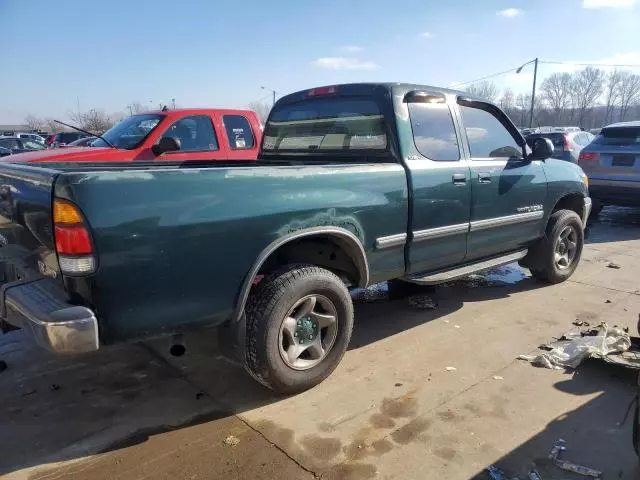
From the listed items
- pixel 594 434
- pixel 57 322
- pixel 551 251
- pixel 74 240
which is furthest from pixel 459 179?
pixel 57 322

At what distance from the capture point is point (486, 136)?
4.65m

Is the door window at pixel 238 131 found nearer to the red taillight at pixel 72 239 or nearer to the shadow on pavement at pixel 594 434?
the red taillight at pixel 72 239

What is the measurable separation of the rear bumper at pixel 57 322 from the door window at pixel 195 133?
4.53 metres

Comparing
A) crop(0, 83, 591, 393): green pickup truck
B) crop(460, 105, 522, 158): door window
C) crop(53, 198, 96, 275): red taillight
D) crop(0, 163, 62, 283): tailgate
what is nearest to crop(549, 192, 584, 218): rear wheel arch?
crop(0, 83, 591, 393): green pickup truck

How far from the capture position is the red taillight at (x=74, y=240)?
237 centimetres

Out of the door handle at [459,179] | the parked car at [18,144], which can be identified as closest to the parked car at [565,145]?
the door handle at [459,179]

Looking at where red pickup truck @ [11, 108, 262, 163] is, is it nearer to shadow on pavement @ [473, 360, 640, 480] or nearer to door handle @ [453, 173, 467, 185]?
door handle @ [453, 173, 467, 185]

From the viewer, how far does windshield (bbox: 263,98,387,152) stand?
397cm

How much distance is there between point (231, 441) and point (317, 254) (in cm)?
136

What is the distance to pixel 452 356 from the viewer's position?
3.85 metres

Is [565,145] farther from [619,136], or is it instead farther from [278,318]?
[278,318]

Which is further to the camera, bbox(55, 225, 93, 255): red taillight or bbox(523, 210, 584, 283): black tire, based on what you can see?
bbox(523, 210, 584, 283): black tire

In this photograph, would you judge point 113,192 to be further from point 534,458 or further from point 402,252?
point 534,458

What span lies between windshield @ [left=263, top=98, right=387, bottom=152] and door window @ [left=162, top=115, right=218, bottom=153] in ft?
7.15
